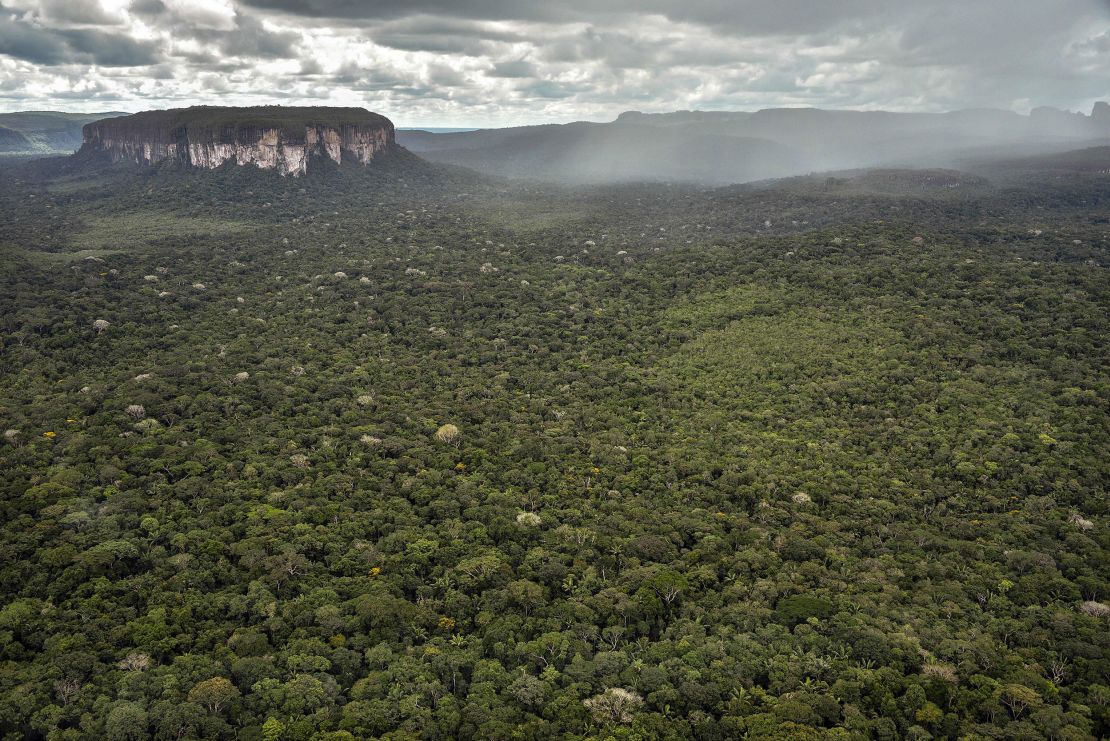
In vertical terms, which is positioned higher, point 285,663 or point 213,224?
point 213,224

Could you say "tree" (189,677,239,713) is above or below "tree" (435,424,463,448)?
below

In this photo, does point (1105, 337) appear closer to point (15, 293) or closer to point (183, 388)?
point (183, 388)

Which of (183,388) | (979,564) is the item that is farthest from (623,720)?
(183,388)

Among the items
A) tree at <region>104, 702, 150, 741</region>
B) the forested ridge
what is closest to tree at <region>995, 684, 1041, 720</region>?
the forested ridge

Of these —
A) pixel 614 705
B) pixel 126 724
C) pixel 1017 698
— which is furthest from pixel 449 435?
pixel 1017 698

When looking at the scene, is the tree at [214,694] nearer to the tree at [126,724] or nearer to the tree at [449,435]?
the tree at [126,724]

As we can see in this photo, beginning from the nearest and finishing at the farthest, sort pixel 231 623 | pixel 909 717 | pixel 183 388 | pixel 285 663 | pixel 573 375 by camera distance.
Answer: pixel 909 717, pixel 285 663, pixel 231 623, pixel 183 388, pixel 573 375

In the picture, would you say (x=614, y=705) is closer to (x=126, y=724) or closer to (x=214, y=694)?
(x=214, y=694)

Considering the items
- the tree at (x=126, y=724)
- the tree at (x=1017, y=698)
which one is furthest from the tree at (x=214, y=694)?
the tree at (x=1017, y=698)

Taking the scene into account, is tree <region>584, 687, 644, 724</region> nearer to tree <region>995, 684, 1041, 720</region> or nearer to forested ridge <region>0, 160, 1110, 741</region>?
forested ridge <region>0, 160, 1110, 741</region>
